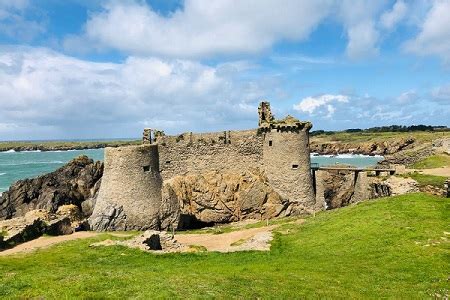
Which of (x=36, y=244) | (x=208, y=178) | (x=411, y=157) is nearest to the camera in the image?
(x=36, y=244)

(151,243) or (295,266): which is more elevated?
(295,266)

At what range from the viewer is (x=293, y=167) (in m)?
38.5

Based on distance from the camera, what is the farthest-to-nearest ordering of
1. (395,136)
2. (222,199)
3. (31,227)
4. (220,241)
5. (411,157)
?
1. (395,136)
2. (411,157)
3. (222,199)
4. (31,227)
5. (220,241)

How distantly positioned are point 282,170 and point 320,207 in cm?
505

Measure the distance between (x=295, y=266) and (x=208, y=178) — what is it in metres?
22.2

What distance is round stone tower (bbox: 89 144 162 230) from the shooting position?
35.9m

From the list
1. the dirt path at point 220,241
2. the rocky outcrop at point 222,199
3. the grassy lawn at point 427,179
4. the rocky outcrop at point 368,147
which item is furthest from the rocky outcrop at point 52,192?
the rocky outcrop at point 368,147

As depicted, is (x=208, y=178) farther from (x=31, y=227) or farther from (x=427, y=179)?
(x=427, y=179)

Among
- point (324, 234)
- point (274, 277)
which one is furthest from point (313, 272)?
point (324, 234)

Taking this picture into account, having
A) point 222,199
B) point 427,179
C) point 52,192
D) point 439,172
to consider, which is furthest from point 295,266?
point 52,192

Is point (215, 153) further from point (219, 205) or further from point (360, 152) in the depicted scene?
point (360, 152)

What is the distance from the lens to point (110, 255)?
73.8ft

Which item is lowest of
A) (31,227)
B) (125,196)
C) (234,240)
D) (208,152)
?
(234,240)

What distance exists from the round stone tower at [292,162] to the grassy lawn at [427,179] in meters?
8.49
